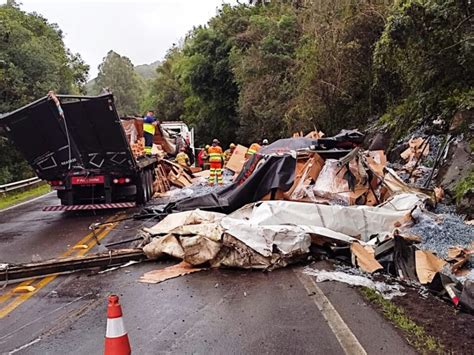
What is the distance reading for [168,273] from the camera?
264 inches

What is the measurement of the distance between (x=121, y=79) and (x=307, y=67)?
8470 cm

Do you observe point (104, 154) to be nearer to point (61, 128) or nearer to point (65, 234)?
point (61, 128)

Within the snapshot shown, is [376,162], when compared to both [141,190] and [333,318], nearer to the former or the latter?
[141,190]

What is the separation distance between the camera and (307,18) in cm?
2375

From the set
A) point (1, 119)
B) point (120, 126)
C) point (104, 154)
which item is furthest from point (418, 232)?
point (1, 119)

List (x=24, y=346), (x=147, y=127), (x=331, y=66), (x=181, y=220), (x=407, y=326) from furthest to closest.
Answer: (x=331, y=66) → (x=147, y=127) → (x=181, y=220) → (x=407, y=326) → (x=24, y=346)

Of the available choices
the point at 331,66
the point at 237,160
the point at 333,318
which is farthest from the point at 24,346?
the point at 331,66

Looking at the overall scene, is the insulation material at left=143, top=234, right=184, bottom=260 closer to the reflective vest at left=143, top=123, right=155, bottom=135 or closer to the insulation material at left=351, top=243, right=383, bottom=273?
the insulation material at left=351, top=243, right=383, bottom=273

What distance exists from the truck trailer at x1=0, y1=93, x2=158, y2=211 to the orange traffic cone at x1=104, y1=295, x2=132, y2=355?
24.6ft

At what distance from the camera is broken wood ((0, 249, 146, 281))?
267 inches

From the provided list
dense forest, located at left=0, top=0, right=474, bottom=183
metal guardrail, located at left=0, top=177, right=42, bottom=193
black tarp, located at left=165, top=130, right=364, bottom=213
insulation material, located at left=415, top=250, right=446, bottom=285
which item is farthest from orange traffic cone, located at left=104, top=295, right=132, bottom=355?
metal guardrail, located at left=0, top=177, right=42, bottom=193

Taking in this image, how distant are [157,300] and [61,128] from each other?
6.56 metres

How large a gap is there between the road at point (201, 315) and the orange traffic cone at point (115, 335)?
736 mm

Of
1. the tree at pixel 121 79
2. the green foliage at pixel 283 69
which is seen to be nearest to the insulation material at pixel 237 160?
the green foliage at pixel 283 69
